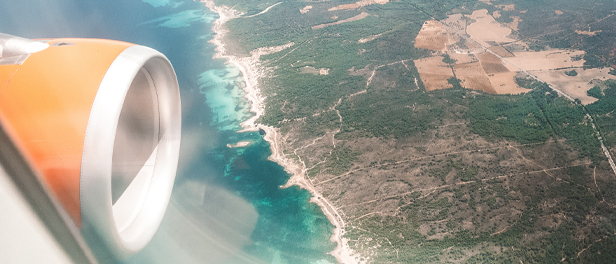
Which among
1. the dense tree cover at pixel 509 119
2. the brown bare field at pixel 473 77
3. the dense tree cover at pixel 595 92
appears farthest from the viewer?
the brown bare field at pixel 473 77

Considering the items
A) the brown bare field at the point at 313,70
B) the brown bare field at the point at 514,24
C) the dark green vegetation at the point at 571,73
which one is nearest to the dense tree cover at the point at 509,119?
the dark green vegetation at the point at 571,73

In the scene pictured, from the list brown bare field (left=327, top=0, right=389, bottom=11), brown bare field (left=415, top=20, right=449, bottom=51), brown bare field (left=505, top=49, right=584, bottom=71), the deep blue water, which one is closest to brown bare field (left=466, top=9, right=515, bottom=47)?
brown bare field (left=415, top=20, right=449, bottom=51)

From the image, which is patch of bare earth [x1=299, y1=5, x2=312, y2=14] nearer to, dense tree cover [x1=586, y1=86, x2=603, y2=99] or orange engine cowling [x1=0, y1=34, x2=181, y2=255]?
dense tree cover [x1=586, y1=86, x2=603, y2=99]

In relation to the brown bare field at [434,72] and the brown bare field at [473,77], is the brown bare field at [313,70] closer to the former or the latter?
the brown bare field at [434,72]

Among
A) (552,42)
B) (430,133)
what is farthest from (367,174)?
(552,42)

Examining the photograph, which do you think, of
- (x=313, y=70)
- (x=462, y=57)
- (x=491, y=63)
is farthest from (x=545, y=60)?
(x=313, y=70)
